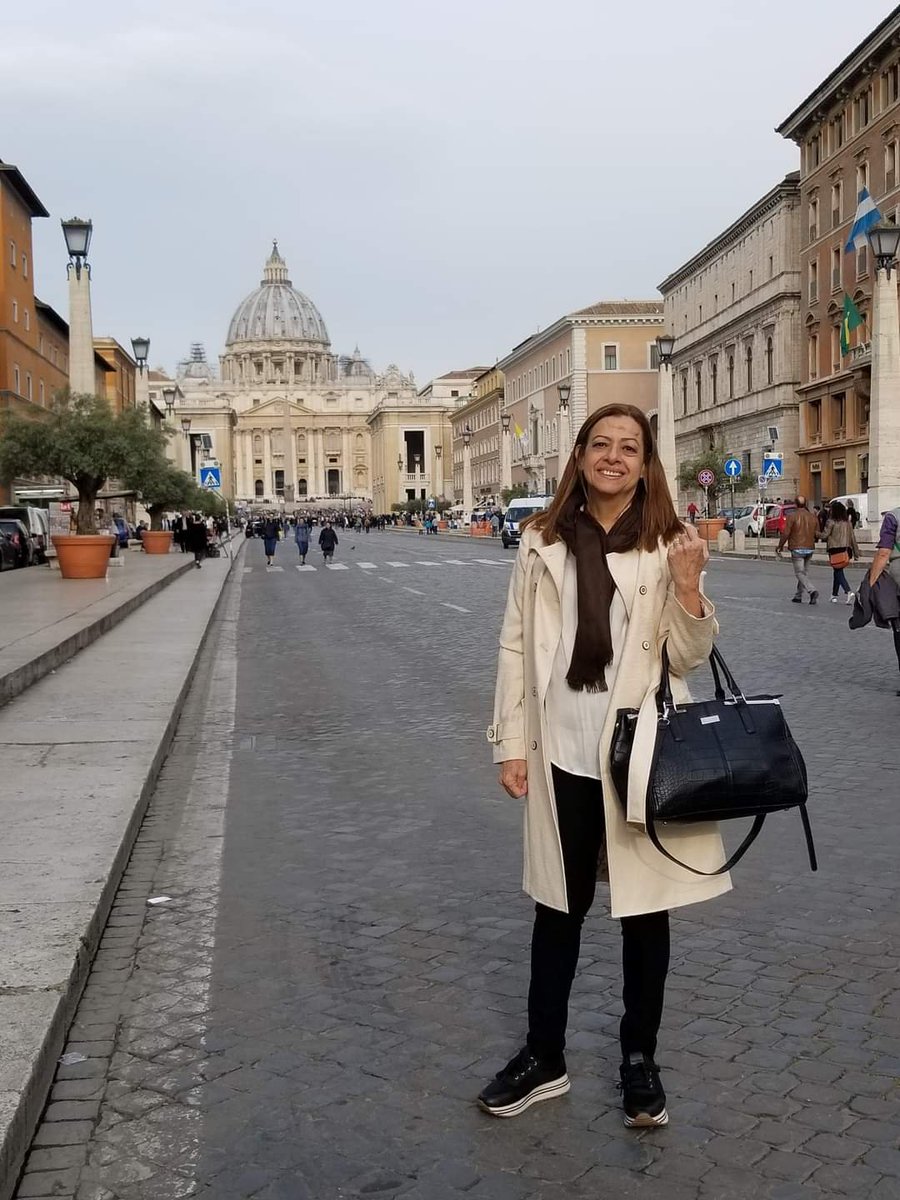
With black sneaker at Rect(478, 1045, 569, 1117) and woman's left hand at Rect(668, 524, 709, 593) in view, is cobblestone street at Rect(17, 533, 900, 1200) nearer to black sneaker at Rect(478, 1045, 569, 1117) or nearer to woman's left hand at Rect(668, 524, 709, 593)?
black sneaker at Rect(478, 1045, 569, 1117)

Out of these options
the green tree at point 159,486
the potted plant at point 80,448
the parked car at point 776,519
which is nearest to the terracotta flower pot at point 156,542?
the green tree at point 159,486

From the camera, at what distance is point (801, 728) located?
8.80 m

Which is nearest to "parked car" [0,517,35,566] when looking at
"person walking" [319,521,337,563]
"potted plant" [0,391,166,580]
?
"potted plant" [0,391,166,580]

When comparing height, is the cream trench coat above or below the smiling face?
below

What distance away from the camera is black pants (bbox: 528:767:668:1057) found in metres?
3.27

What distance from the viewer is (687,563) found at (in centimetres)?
313

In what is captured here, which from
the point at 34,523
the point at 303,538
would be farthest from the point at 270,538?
the point at 34,523

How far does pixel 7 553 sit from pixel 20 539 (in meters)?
1.25

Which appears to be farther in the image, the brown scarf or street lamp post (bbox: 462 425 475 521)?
street lamp post (bbox: 462 425 475 521)

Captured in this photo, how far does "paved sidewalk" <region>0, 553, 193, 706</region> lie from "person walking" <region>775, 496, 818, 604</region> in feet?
30.9

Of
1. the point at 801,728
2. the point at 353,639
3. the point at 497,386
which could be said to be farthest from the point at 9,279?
the point at 497,386

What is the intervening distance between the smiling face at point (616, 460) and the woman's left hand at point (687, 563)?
225 mm

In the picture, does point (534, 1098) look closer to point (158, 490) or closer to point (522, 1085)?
point (522, 1085)

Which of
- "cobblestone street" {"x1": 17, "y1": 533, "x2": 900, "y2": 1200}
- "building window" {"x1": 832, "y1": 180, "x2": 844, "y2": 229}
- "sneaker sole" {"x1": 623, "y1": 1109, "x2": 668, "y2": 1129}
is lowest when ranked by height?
"cobblestone street" {"x1": 17, "y1": 533, "x2": 900, "y2": 1200}
